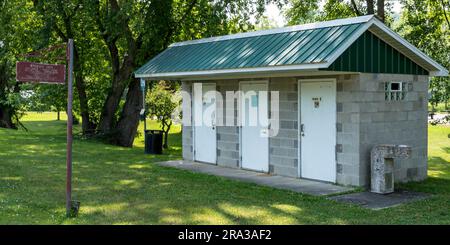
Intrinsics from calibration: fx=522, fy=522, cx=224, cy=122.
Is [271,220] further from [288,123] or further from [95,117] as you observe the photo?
[95,117]

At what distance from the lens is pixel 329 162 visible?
10836mm

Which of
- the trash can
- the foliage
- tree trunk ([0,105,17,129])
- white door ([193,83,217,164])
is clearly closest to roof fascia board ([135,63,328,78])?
Result: white door ([193,83,217,164])

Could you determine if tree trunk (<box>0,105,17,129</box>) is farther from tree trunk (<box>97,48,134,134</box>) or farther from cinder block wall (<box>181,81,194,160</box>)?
cinder block wall (<box>181,81,194,160</box>)

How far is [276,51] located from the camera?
35.2 feet

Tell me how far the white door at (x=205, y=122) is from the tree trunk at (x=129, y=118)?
23.4ft

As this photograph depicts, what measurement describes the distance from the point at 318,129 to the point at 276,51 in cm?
186

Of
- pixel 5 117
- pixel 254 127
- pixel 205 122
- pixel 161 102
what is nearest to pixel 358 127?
pixel 254 127

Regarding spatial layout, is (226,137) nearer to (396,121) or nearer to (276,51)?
(276,51)

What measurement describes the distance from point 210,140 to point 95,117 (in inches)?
492

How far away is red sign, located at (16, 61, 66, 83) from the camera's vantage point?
23.1 feet

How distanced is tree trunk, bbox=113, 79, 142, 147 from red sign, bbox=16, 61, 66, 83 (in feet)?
43.8

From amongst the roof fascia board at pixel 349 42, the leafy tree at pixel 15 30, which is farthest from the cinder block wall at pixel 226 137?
the leafy tree at pixel 15 30
